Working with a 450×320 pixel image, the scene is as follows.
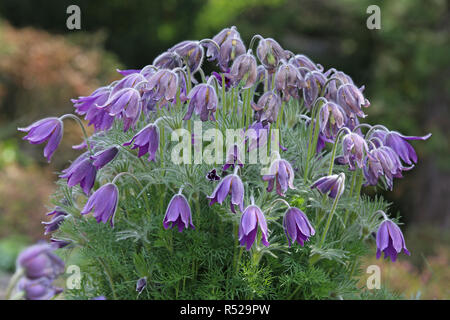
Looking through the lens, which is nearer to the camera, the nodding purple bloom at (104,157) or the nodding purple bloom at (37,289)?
the nodding purple bloom at (104,157)

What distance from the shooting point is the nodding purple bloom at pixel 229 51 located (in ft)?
4.01

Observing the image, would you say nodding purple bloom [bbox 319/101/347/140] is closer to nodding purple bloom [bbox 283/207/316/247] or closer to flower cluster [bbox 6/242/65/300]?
nodding purple bloom [bbox 283/207/316/247]

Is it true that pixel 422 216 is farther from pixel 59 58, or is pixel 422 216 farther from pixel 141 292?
pixel 141 292

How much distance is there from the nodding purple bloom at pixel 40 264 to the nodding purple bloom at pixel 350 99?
102 centimetres

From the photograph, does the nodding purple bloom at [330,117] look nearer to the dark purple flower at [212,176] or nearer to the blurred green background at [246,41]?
the dark purple flower at [212,176]

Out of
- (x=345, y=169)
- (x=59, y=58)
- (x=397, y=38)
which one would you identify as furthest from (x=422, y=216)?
(x=345, y=169)

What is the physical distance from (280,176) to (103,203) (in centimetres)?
40

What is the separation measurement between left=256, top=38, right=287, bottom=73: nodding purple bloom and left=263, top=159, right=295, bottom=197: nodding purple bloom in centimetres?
25

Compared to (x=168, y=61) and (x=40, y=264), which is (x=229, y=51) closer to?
(x=168, y=61)

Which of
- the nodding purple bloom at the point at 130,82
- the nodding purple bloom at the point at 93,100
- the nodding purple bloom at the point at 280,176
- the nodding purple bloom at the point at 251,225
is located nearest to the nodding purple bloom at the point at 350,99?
the nodding purple bloom at the point at 280,176

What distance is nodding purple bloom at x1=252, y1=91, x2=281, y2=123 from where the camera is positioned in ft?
3.74

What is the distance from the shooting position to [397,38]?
529 centimetres

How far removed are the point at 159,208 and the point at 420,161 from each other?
216 inches

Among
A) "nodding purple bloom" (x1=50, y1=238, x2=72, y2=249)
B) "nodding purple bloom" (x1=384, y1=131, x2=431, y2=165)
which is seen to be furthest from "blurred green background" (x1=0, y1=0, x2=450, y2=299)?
"nodding purple bloom" (x1=50, y1=238, x2=72, y2=249)
